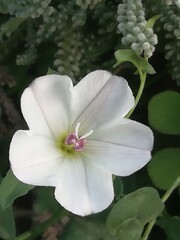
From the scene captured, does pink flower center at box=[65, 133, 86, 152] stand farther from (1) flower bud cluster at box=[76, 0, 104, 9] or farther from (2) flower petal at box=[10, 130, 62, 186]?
(1) flower bud cluster at box=[76, 0, 104, 9]

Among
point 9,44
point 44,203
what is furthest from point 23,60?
point 44,203

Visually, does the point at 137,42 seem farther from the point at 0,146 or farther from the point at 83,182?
the point at 0,146

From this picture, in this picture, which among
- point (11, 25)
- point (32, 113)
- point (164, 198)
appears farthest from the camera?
point (11, 25)


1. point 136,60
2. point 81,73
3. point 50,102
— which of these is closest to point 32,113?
point 50,102

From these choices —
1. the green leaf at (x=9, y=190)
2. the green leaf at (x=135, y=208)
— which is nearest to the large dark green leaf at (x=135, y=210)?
the green leaf at (x=135, y=208)

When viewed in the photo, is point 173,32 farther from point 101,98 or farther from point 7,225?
point 7,225
